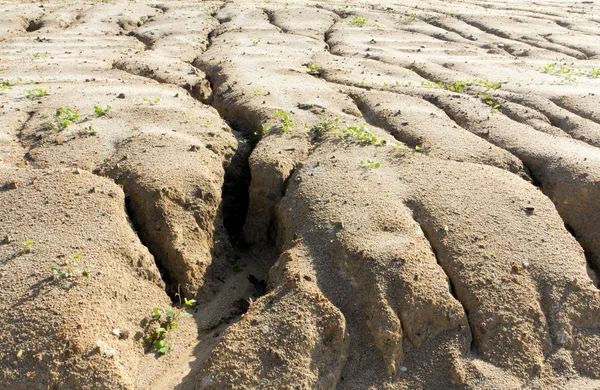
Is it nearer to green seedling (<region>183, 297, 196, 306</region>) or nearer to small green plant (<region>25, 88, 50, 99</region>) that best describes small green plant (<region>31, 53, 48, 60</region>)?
small green plant (<region>25, 88, 50, 99</region>)

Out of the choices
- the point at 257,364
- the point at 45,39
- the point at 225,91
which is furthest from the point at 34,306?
the point at 45,39

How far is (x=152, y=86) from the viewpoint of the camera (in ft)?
18.2

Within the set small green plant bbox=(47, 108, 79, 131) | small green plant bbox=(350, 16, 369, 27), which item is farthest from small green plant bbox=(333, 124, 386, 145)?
small green plant bbox=(350, 16, 369, 27)

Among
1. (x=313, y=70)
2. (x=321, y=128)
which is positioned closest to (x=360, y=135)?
(x=321, y=128)

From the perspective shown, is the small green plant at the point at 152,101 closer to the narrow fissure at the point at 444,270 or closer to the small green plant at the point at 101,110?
the small green plant at the point at 101,110

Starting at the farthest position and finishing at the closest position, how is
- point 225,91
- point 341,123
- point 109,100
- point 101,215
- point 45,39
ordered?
point 45,39 → point 225,91 → point 109,100 → point 341,123 → point 101,215

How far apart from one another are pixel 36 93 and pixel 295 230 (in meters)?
3.34

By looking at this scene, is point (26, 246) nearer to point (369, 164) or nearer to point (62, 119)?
point (62, 119)

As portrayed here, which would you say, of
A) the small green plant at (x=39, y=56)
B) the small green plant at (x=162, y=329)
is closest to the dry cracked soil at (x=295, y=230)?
the small green plant at (x=162, y=329)

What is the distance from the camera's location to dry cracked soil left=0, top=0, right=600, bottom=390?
279 cm

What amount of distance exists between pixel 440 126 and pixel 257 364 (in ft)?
9.83

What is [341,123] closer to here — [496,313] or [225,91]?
[225,91]

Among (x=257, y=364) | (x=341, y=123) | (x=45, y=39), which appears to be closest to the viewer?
(x=257, y=364)

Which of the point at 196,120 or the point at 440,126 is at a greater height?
the point at 440,126
